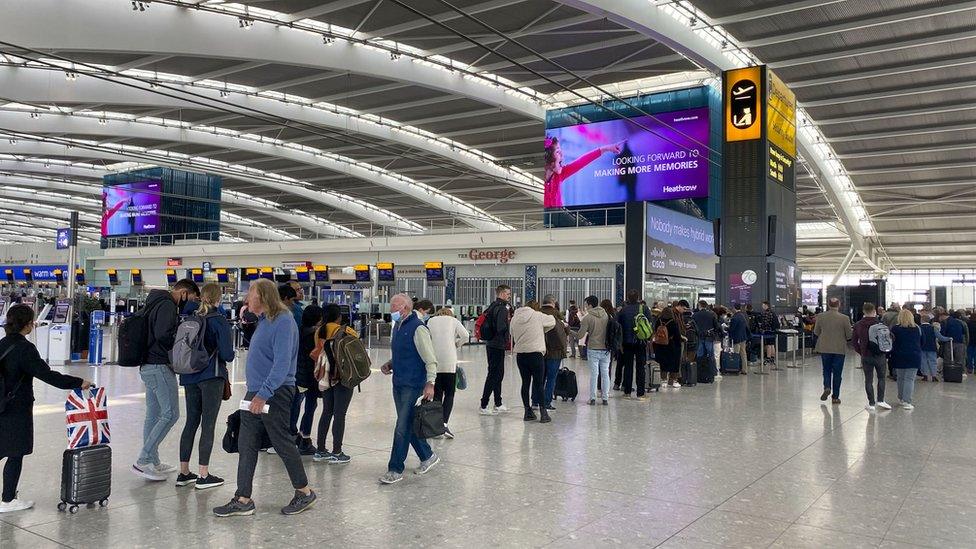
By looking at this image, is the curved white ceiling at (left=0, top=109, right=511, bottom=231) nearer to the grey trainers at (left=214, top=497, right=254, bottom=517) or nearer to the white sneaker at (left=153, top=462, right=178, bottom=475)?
the white sneaker at (left=153, top=462, right=178, bottom=475)

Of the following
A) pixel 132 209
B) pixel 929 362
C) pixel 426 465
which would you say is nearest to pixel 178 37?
pixel 426 465

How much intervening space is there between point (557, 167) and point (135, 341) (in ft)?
71.4

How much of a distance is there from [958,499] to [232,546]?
5.07m

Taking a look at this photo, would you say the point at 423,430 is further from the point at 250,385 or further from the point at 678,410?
the point at 678,410

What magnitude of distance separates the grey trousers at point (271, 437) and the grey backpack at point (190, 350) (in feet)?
2.45

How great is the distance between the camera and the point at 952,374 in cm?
1451

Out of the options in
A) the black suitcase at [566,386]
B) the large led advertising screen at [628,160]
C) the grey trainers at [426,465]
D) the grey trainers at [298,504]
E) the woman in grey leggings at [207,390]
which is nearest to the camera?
the grey trainers at [298,504]

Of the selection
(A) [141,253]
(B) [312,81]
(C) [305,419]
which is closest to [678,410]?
(C) [305,419]

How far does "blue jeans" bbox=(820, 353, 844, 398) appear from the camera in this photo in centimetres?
1059

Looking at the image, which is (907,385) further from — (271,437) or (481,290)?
(481,290)

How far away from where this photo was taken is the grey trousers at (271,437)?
4480mm

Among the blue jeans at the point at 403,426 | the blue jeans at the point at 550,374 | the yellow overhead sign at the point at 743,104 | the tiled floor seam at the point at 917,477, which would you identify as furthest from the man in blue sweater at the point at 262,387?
the yellow overhead sign at the point at 743,104

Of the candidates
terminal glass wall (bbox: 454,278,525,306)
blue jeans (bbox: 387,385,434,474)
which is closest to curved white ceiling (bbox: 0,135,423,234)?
terminal glass wall (bbox: 454,278,525,306)

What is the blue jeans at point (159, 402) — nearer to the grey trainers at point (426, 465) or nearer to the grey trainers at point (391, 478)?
the grey trainers at point (391, 478)
